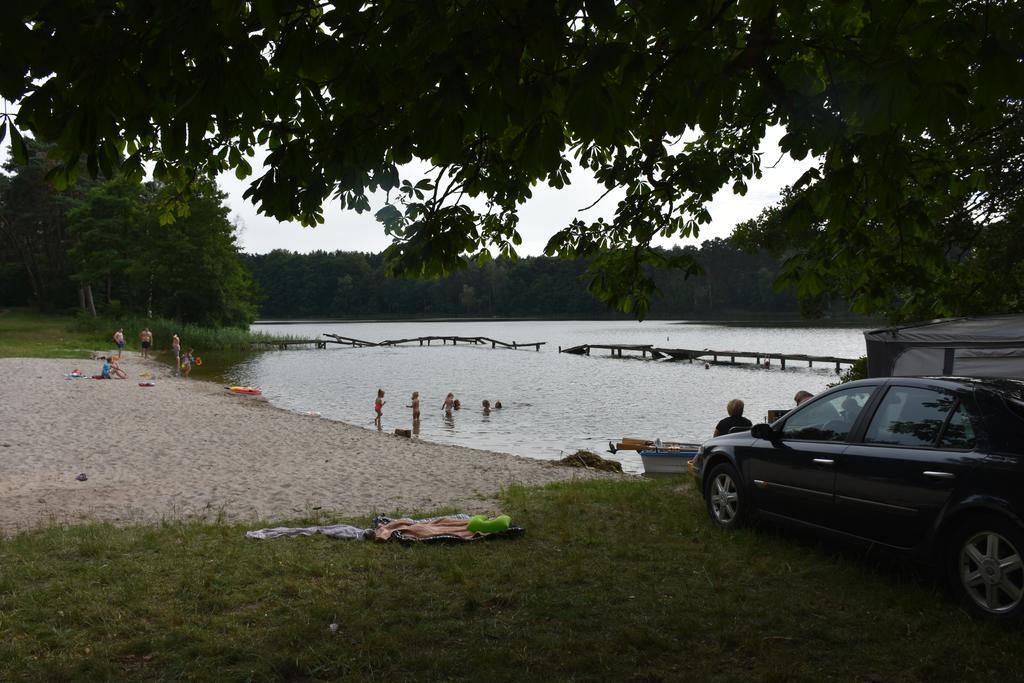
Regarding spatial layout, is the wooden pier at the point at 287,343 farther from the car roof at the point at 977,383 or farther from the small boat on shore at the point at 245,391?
the car roof at the point at 977,383

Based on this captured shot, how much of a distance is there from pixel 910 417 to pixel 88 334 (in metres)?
62.7

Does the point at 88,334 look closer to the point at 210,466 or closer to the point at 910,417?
the point at 210,466

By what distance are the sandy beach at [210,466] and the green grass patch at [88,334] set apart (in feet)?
83.8

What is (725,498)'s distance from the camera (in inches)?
294

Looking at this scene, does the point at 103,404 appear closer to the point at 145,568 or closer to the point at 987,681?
the point at 145,568

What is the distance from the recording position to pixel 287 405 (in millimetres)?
30391


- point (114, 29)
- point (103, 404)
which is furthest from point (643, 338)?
point (114, 29)

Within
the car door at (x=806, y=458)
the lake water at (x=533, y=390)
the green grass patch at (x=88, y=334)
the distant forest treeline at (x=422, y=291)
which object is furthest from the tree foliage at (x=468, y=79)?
the distant forest treeline at (x=422, y=291)

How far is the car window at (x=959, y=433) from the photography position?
5070 millimetres

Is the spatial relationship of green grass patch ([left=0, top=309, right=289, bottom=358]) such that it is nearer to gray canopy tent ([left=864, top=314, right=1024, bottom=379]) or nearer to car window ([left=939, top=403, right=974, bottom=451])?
gray canopy tent ([left=864, top=314, right=1024, bottom=379])

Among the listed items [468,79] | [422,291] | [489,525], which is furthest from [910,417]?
[422,291]

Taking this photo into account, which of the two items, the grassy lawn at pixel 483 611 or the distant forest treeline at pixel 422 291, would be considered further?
the distant forest treeline at pixel 422 291

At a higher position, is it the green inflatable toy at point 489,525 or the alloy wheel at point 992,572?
the alloy wheel at point 992,572

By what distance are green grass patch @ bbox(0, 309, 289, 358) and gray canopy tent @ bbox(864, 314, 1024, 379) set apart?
42023mm
